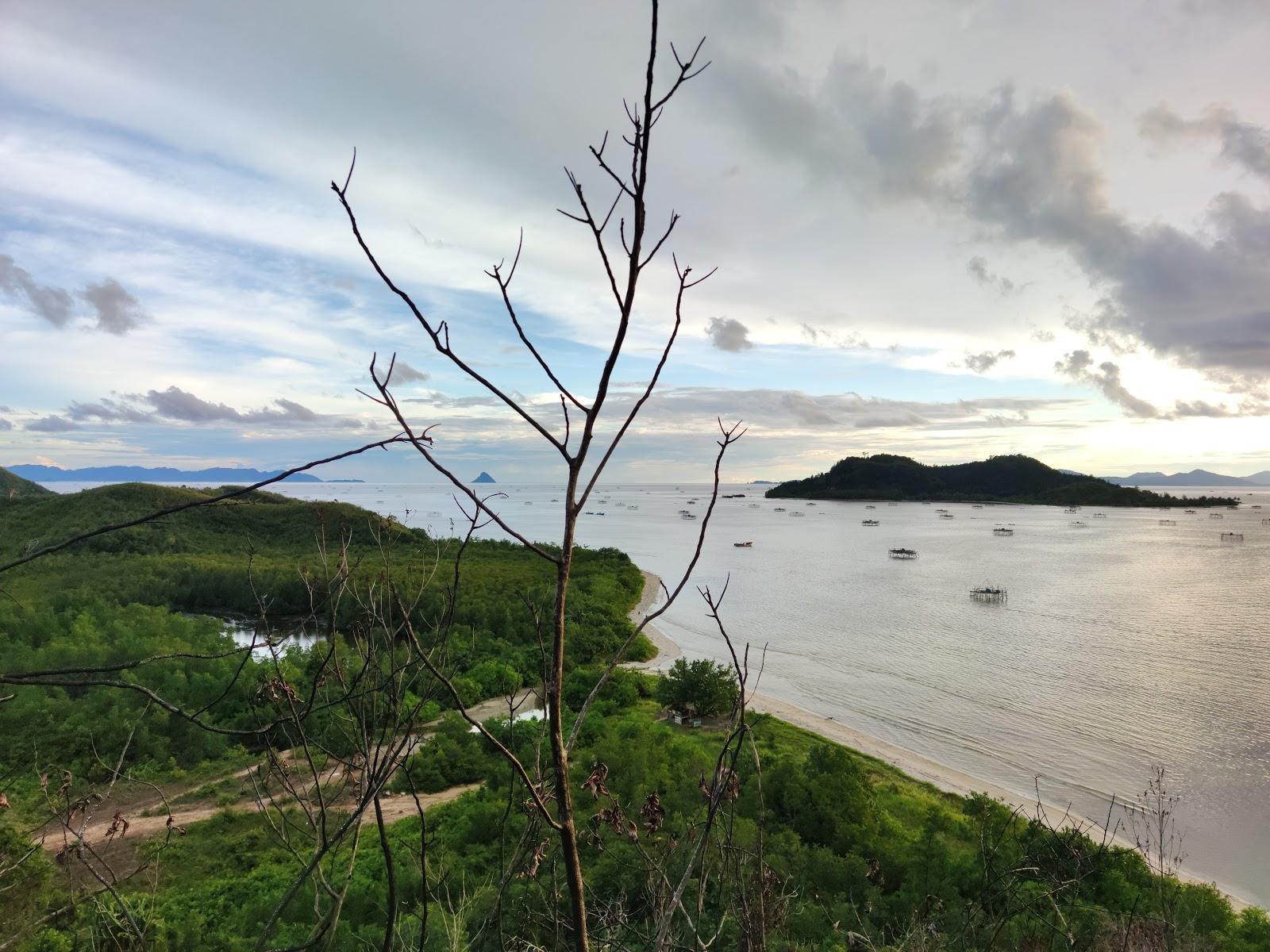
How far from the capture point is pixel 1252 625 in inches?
1118

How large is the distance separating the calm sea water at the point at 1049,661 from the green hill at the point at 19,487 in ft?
120

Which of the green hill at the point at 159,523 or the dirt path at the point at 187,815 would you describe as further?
the green hill at the point at 159,523

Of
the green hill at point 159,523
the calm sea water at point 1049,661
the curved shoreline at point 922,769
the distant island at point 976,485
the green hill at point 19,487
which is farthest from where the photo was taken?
the distant island at point 976,485

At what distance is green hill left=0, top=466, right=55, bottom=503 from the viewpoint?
1647 inches

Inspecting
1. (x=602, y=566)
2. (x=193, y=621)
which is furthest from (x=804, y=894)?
(x=602, y=566)

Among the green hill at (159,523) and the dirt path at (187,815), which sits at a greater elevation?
the green hill at (159,523)

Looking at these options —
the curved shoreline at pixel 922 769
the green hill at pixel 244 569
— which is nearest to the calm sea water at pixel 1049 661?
the curved shoreline at pixel 922 769

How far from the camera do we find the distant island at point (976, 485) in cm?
12688

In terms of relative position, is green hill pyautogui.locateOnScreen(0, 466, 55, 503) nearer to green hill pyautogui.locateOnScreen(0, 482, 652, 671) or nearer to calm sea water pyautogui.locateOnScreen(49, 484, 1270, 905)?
green hill pyautogui.locateOnScreen(0, 482, 652, 671)

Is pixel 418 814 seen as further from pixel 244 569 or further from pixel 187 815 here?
pixel 244 569

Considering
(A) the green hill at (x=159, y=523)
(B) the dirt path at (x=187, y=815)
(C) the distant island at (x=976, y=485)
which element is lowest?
(B) the dirt path at (x=187, y=815)

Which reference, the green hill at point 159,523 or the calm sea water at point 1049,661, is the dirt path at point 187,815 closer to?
the calm sea water at point 1049,661

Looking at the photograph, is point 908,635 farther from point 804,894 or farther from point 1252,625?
point 804,894

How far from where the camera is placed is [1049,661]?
23.9m
